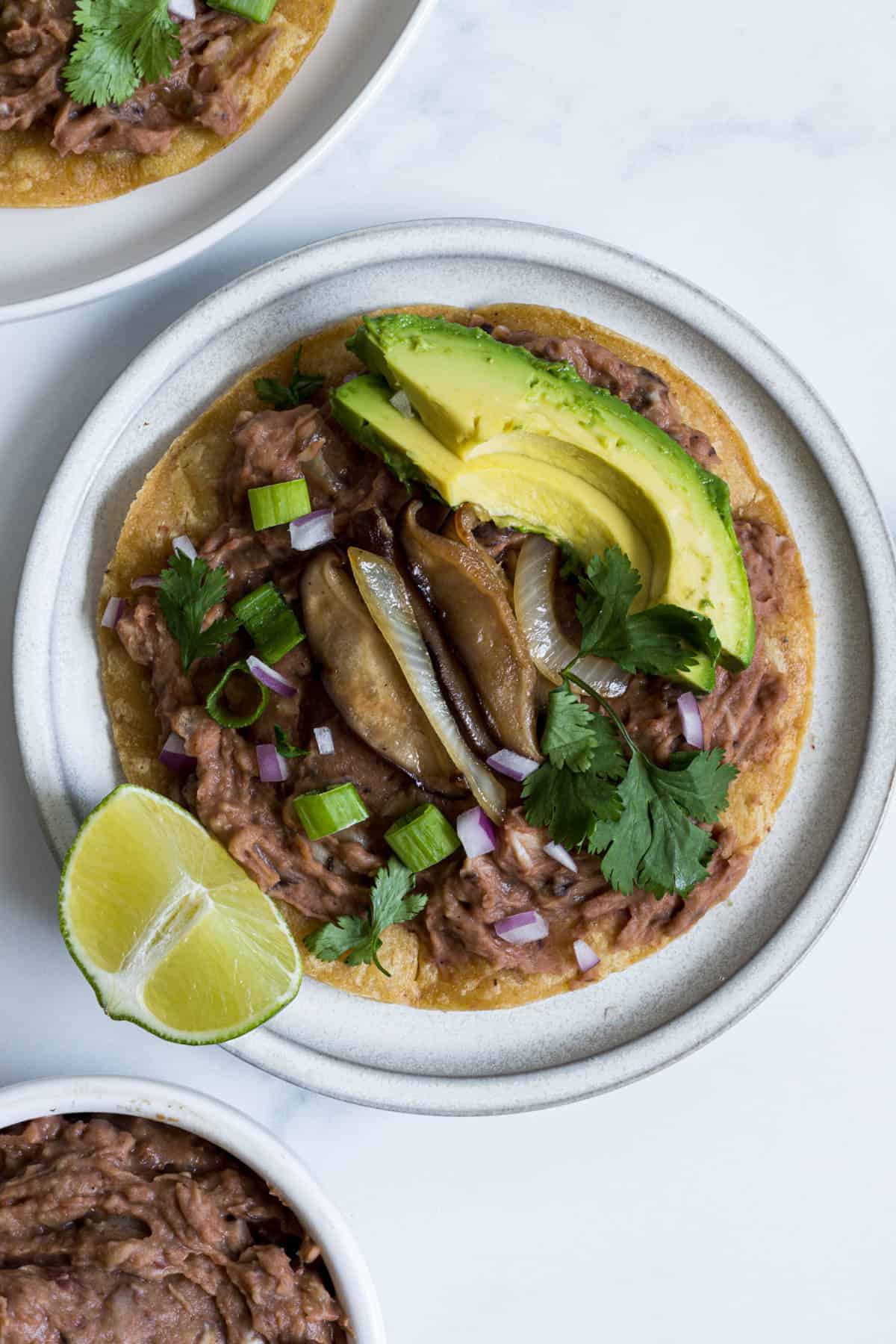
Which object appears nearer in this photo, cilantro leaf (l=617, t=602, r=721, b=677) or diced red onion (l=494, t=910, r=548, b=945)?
cilantro leaf (l=617, t=602, r=721, b=677)

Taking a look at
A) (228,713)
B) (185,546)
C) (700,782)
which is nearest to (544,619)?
(700,782)

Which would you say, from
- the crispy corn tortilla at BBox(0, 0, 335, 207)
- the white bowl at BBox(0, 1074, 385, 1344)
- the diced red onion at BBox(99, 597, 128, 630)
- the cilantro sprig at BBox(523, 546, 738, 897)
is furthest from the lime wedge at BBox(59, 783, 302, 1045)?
the crispy corn tortilla at BBox(0, 0, 335, 207)

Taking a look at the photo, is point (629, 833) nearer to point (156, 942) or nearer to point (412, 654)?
point (412, 654)

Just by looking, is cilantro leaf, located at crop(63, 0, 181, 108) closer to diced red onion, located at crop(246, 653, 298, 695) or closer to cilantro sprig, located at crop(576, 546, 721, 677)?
diced red onion, located at crop(246, 653, 298, 695)

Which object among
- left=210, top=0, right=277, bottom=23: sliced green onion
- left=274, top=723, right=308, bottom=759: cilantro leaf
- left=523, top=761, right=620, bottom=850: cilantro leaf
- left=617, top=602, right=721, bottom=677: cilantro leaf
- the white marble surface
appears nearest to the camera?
left=617, top=602, right=721, bottom=677: cilantro leaf

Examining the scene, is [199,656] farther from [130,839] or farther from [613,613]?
[613,613]

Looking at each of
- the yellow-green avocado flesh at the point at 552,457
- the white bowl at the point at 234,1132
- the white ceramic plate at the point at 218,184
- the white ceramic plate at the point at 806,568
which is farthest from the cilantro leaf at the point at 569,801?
the white ceramic plate at the point at 218,184

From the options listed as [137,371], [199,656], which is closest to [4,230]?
[137,371]
